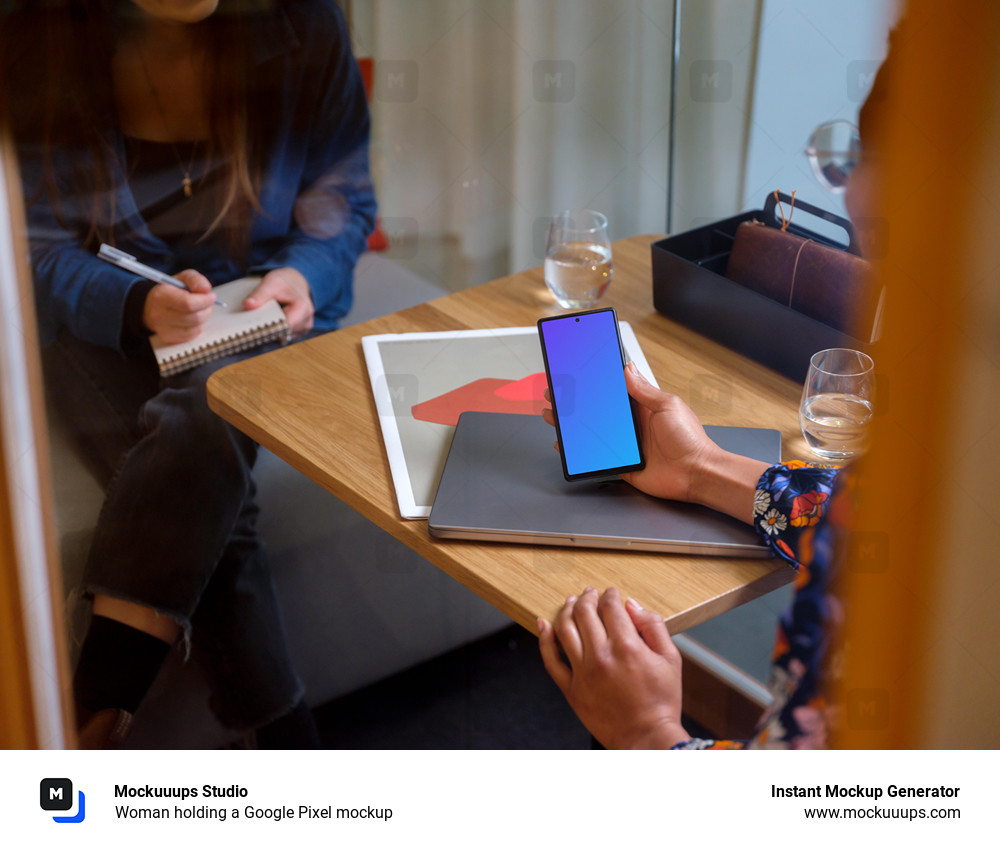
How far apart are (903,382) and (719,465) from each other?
278 millimetres

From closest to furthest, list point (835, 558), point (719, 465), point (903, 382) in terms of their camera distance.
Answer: point (903, 382)
point (835, 558)
point (719, 465)

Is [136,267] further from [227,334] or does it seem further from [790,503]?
[790,503]

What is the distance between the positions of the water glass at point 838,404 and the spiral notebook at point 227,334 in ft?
1.97

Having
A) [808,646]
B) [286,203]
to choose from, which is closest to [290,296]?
[286,203]

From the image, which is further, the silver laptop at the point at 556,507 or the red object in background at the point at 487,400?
the red object in background at the point at 487,400

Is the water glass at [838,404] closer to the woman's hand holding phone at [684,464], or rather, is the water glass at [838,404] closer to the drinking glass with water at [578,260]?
the woman's hand holding phone at [684,464]

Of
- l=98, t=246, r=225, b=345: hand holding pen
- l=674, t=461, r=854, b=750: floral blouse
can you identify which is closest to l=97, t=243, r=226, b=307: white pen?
l=98, t=246, r=225, b=345: hand holding pen

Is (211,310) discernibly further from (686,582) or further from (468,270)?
(468,270)

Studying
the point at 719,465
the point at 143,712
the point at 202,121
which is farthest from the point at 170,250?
the point at 719,465

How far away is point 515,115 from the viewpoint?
68.6 inches

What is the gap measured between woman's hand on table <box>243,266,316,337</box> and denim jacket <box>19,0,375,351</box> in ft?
0.06

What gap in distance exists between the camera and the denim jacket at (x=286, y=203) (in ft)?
3.50

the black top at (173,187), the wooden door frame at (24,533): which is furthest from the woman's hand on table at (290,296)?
the wooden door frame at (24,533)

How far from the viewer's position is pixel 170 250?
1142 millimetres
